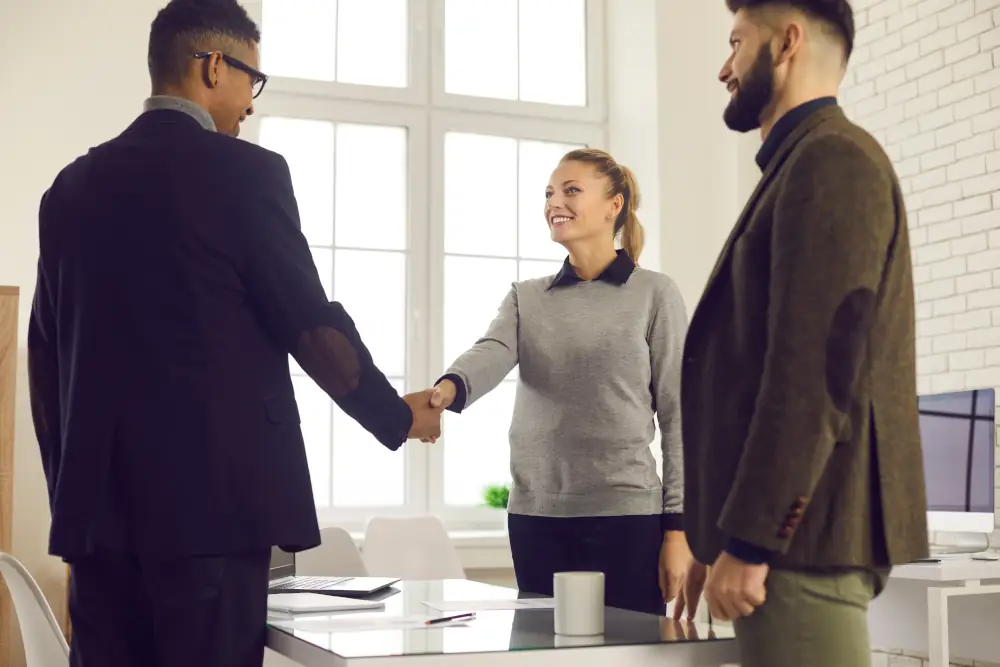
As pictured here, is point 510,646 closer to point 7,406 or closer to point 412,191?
point 7,406

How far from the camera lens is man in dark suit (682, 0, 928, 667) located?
136 centimetres

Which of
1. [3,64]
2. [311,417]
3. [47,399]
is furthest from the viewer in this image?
[311,417]

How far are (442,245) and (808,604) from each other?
4034mm

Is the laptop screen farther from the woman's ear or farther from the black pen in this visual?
the woman's ear

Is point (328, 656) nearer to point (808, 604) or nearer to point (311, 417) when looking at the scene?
point (808, 604)

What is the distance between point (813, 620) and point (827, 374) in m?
0.29

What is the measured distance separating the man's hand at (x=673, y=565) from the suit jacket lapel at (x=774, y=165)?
3.42 ft

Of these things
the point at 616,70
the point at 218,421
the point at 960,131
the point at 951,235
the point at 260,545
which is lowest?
the point at 260,545

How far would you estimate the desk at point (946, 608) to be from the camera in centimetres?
364

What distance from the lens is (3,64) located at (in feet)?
14.6

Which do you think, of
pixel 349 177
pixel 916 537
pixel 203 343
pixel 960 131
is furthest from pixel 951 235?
pixel 203 343

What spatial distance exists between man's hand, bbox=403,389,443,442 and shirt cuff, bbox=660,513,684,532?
533 millimetres

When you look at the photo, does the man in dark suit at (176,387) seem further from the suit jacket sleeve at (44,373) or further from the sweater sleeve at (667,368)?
the sweater sleeve at (667,368)

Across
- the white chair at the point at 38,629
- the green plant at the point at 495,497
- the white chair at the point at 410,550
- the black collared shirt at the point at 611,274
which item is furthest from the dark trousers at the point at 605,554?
the green plant at the point at 495,497
